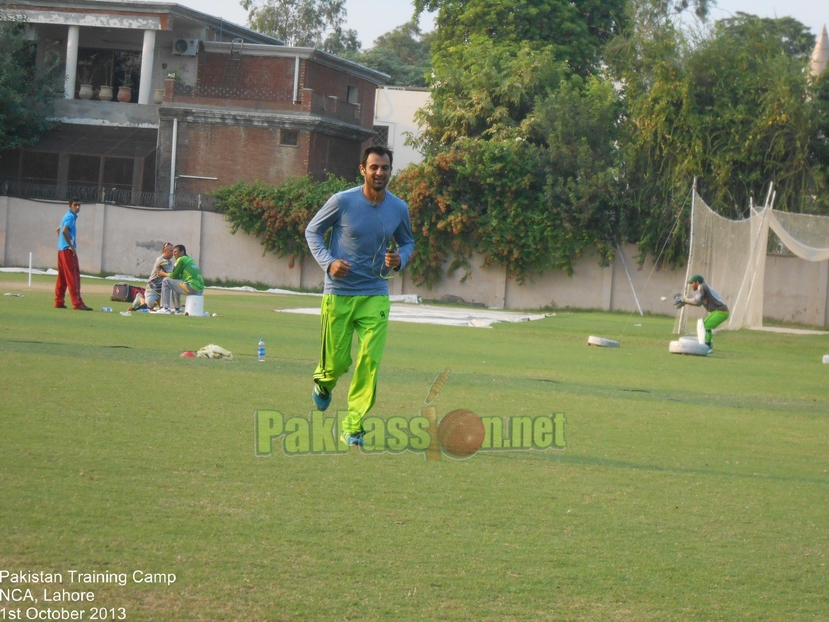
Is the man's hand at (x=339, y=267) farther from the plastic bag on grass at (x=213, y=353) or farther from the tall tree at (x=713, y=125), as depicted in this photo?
Answer: the tall tree at (x=713, y=125)

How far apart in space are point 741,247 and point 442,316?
7885 mm

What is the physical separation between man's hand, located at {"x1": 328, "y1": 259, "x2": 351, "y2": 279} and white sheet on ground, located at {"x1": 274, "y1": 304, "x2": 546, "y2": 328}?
1727cm

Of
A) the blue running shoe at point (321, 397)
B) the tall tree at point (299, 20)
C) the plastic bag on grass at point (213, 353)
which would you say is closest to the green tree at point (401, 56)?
the tall tree at point (299, 20)

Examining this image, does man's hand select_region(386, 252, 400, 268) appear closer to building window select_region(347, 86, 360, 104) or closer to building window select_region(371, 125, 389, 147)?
building window select_region(347, 86, 360, 104)

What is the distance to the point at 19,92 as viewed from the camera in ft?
137

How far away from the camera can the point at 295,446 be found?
25.5 feet

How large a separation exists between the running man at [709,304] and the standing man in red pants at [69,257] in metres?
12.1

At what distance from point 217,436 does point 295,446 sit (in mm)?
637

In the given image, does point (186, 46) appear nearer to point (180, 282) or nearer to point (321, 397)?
point (180, 282)

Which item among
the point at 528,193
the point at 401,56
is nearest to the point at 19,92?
the point at 528,193

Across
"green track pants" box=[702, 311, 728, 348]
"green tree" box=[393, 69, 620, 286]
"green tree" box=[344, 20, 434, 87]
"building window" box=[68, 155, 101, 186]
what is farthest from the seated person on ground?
"green tree" box=[344, 20, 434, 87]

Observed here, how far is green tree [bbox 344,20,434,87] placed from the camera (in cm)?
7875

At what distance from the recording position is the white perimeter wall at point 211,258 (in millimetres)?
36625

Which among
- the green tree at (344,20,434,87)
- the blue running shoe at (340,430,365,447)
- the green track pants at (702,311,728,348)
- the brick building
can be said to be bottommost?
the blue running shoe at (340,430,365,447)
